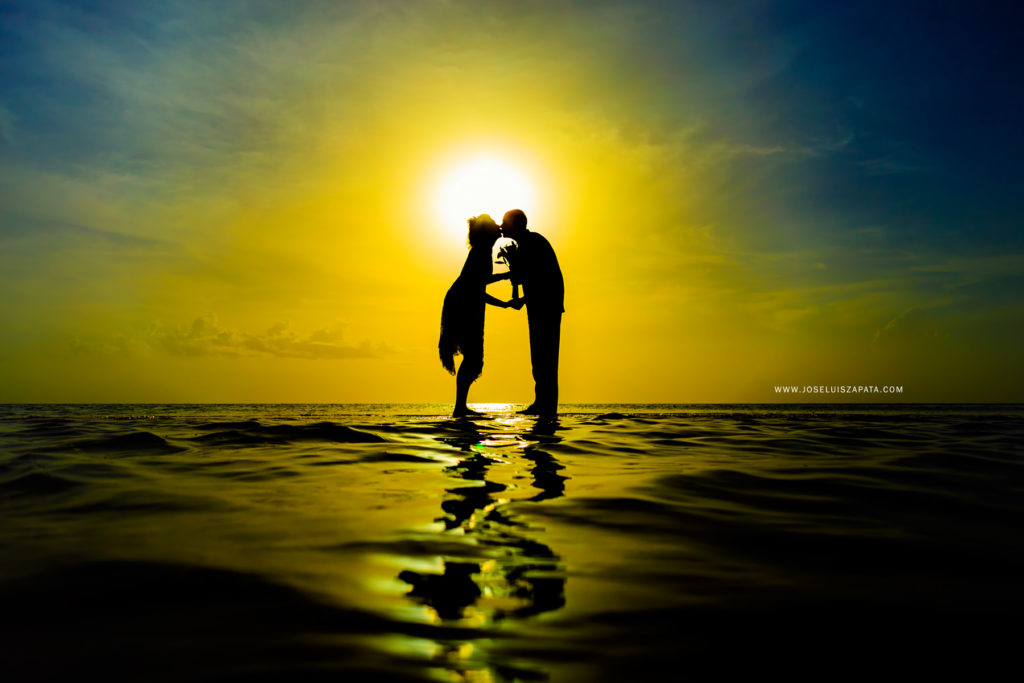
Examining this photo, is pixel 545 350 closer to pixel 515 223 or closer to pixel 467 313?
pixel 467 313

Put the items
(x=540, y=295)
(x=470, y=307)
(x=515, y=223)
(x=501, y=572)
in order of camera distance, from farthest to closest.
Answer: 1. (x=470, y=307)
2. (x=515, y=223)
3. (x=540, y=295)
4. (x=501, y=572)

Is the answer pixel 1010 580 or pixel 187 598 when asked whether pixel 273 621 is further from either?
pixel 1010 580

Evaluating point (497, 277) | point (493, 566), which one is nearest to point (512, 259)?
point (497, 277)

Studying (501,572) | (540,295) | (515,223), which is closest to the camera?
(501,572)

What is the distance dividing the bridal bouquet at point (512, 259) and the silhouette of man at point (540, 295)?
0.23 ft

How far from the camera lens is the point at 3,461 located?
5.18m

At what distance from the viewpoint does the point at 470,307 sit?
11.0 m

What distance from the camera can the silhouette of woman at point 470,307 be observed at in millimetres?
10992

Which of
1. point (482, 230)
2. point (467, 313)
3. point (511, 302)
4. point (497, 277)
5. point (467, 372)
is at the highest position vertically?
point (482, 230)

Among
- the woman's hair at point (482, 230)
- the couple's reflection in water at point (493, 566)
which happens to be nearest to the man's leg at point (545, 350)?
the woman's hair at point (482, 230)

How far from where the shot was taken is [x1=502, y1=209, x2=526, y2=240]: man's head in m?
10.6

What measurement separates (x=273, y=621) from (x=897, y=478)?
4755mm

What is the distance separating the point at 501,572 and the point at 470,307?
29.7 feet

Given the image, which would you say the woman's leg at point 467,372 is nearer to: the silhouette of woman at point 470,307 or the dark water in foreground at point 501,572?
the silhouette of woman at point 470,307
